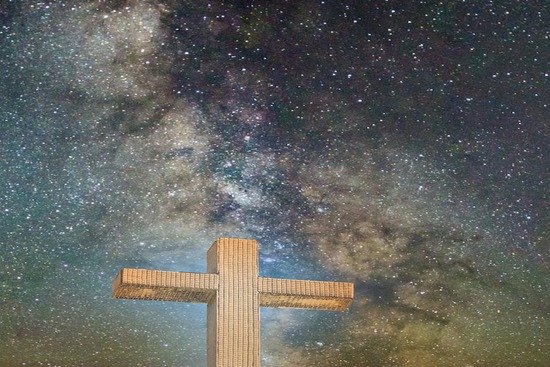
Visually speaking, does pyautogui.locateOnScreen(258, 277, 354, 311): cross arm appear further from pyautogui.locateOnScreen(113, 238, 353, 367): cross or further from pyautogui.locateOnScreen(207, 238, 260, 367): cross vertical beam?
pyautogui.locateOnScreen(207, 238, 260, 367): cross vertical beam

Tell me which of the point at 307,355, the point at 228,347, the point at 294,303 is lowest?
the point at 228,347

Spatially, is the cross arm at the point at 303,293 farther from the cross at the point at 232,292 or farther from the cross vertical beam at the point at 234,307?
the cross vertical beam at the point at 234,307

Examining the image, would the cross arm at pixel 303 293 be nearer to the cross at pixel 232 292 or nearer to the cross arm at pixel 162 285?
the cross at pixel 232 292

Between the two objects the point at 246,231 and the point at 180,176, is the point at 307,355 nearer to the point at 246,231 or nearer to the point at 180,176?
the point at 246,231

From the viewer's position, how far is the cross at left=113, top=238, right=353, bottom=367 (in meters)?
4.85

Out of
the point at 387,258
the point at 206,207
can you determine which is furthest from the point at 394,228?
the point at 206,207

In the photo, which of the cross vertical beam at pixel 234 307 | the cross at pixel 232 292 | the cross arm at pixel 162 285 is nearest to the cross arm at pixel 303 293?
the cross at pixel 232 292

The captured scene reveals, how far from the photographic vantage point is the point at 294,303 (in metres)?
5.34

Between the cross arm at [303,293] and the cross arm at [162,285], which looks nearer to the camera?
the cross arm at [162,285]

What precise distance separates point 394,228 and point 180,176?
2021 mm

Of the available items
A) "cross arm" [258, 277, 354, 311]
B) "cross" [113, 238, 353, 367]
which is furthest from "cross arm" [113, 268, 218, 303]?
"cross arm" [258, 277, 354, 311]

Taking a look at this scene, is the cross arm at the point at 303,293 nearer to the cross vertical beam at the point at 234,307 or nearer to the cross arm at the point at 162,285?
the cross vertical beam at the point at 234,307

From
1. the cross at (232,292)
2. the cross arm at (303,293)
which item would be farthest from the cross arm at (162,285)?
the cross arm at (303,293)

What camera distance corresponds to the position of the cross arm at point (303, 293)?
5.15 meters
